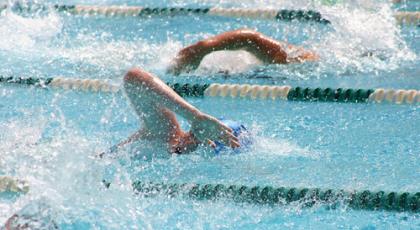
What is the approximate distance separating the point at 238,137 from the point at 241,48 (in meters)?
1.18

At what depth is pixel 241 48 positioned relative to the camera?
4.65 m

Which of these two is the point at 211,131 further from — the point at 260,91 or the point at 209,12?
the point at 209,12

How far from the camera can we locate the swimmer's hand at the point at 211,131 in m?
3.15

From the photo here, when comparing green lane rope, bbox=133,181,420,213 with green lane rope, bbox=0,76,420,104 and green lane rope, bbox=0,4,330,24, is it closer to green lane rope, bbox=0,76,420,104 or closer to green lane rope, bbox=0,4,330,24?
green lane rope, bbox=0,76,420,104

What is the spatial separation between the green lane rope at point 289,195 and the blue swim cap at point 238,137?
0.27m

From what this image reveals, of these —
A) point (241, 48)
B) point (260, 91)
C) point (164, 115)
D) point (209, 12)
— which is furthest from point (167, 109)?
point (209, 12)

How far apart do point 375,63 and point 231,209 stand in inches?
81.6

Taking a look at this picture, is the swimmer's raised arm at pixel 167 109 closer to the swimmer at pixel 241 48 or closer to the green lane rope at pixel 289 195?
the green lane rope at pixel 289 195

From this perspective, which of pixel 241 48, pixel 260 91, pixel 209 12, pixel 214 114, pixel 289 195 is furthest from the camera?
pixel 209 12

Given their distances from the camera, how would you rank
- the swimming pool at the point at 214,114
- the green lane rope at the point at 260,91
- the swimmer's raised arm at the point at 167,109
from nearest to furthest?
the swimming pool at the point at 214,114, the swimmer's raised arm at the point at 167,109, the green lane rope at the point at 260,91

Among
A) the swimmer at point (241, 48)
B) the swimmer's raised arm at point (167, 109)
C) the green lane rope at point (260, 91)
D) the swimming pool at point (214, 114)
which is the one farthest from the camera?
the swimmer at point (241, 48)

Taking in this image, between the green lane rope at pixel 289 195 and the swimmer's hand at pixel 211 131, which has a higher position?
the swimmer's hand at pixel 211 131

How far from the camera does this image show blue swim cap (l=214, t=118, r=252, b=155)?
3512 mm

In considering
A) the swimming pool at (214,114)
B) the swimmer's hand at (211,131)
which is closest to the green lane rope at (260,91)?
the swimming pool at (214,114)
